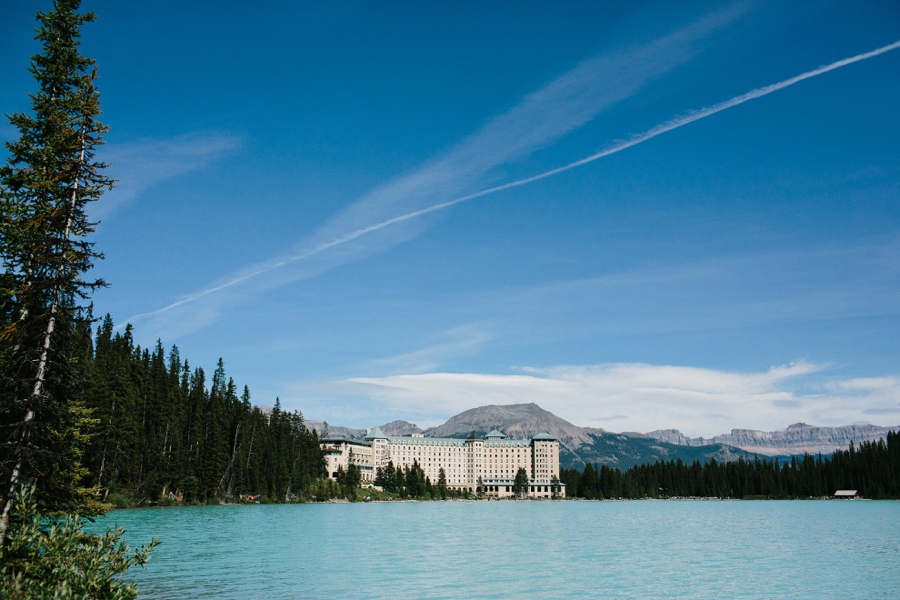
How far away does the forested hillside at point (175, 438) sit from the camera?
86.7m

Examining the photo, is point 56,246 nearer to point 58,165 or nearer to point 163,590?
point 58,165

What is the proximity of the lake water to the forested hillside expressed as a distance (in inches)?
753

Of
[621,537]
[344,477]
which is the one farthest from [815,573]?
[344,477]

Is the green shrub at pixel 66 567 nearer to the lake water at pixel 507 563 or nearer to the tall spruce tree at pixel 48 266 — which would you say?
the tall spruce tree at pixel 48 266

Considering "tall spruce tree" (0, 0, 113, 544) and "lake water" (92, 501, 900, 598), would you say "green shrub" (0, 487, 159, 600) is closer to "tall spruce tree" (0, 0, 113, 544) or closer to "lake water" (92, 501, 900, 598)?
"tall spruce tree" (0, 0, 113, 544)

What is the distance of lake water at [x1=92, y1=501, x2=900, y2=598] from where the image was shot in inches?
1314

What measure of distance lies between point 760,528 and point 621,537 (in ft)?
80.1

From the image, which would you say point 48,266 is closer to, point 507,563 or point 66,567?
point 66,567

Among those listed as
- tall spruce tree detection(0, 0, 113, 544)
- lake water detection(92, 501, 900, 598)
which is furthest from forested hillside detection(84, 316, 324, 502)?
tall spruce tree detection(0, 0, 113, 544)

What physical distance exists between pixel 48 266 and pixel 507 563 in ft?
109

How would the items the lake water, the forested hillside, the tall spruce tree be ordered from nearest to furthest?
the tall spruce tree → the lake water → the forested hillside

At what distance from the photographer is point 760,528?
3125 inches

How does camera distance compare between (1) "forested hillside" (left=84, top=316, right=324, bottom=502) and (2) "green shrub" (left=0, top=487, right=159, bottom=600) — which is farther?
(1) "forested hillside" (left=84, top=316, right=324, bottom=502)

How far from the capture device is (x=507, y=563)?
44.2 meters
